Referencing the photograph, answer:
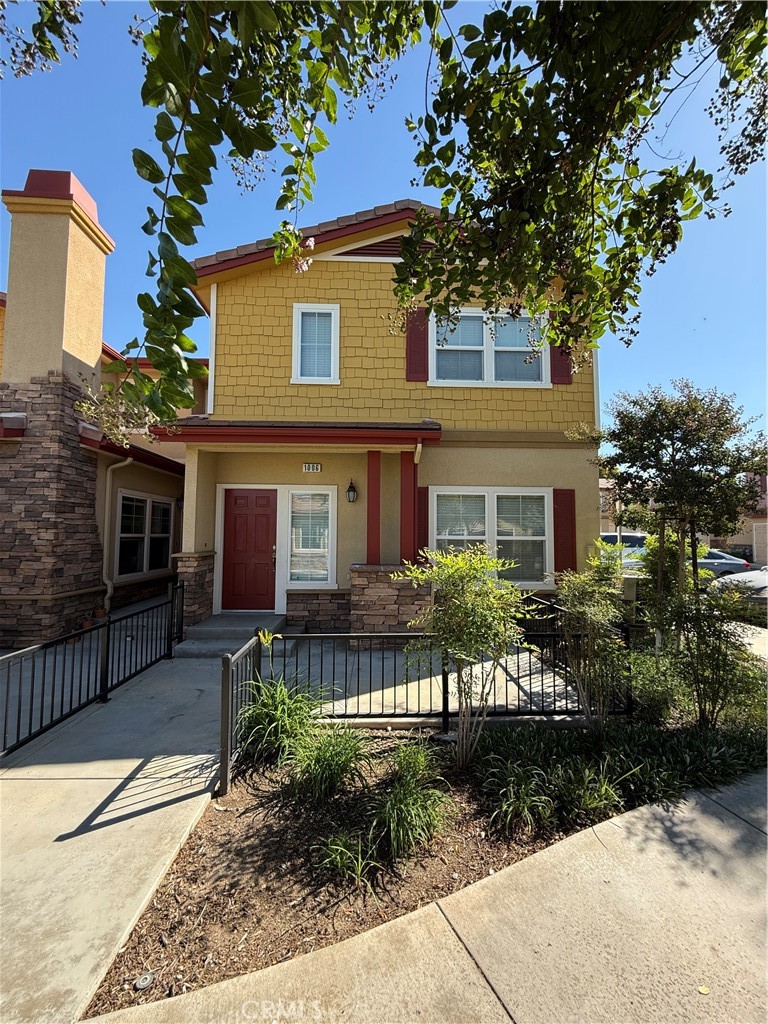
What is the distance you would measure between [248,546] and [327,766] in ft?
19.5

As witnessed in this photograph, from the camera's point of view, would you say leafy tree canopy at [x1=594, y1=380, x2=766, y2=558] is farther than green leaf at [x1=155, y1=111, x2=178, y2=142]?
Yes

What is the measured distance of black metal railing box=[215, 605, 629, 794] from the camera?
3.91 m

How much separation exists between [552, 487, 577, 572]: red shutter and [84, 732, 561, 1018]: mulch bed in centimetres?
613

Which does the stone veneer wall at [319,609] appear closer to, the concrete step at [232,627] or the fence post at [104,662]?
the concrete step at [232,627]

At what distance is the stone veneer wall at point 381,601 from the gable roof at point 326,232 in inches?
237

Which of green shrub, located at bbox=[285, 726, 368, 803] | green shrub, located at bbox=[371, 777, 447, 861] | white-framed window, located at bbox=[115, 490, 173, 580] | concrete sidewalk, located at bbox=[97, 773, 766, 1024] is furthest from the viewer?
white-framed window, located at bbox=[115, 490, 173, 580]

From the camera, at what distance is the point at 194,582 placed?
7762mm

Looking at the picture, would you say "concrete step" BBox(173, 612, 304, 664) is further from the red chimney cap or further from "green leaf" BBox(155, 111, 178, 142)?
the red chimney cap

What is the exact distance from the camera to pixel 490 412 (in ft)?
29.1

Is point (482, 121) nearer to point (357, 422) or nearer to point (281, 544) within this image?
point (357, 422)

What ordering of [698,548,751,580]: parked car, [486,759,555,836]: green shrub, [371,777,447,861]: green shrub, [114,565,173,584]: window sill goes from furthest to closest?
[698,548,751,580]: parked car < [114,565,173,584]: window sill < [486,759,555,836]: green shrub < [371,777,447,861]: green shrub

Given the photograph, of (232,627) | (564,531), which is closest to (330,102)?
(232,627)

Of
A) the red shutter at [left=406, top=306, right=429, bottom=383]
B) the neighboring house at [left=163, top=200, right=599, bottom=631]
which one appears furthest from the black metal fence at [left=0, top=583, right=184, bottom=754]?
the red shutter at [left=406, top=306, right=429, bottom=383]

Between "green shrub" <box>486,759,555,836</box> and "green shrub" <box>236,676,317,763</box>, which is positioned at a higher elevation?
"green shrub" <box>236,676,317,763</box>
